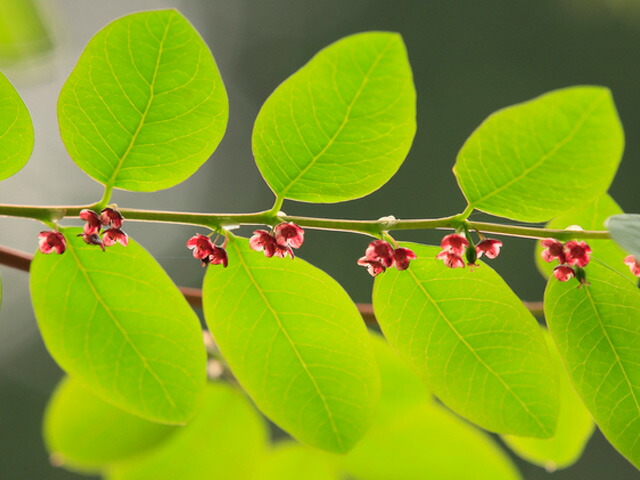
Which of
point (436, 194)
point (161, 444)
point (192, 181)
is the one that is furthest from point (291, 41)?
point (161, 444)

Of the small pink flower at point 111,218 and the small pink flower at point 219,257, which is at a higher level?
the small pink flower at point 111,218

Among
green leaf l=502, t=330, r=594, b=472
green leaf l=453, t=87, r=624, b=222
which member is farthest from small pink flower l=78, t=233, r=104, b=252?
green leaf l=502, t=330, r=594, b=472

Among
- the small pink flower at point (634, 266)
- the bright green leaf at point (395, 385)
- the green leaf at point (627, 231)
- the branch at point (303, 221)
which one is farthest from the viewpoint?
the bright green leaf at point (395, 385)

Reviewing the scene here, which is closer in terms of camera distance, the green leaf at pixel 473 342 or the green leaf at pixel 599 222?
the green leaf at pixel 473 342

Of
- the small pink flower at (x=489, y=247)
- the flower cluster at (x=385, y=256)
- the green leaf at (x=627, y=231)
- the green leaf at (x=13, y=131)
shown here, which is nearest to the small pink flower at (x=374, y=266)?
the flower cluster at (x=385, y=256)

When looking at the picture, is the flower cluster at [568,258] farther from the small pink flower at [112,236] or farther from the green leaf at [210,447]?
the green leaf at [210,447]
